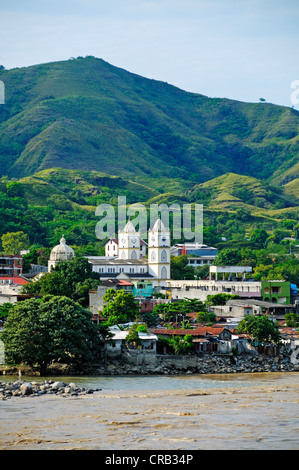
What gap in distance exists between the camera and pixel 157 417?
3158cm

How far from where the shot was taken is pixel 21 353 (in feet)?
141

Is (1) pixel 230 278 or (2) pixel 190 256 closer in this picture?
(1) pixel 230 278

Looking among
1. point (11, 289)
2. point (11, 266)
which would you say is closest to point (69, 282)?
point (11, 289)

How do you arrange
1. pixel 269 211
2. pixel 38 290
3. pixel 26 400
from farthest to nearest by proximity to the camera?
pixel 269 211
pixel 38 290
pixel 26 400

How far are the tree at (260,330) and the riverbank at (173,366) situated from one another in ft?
4.44

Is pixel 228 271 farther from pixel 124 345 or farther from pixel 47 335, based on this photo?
pixel 47 335

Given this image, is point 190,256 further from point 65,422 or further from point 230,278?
point 65,422

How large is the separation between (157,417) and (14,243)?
75586 mm

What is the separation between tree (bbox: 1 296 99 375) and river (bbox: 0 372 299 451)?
154 cm

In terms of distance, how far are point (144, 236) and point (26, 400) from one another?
272 feet

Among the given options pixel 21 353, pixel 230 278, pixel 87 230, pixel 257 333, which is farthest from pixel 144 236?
pixel 21 353

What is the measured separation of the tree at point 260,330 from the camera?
5125cm
